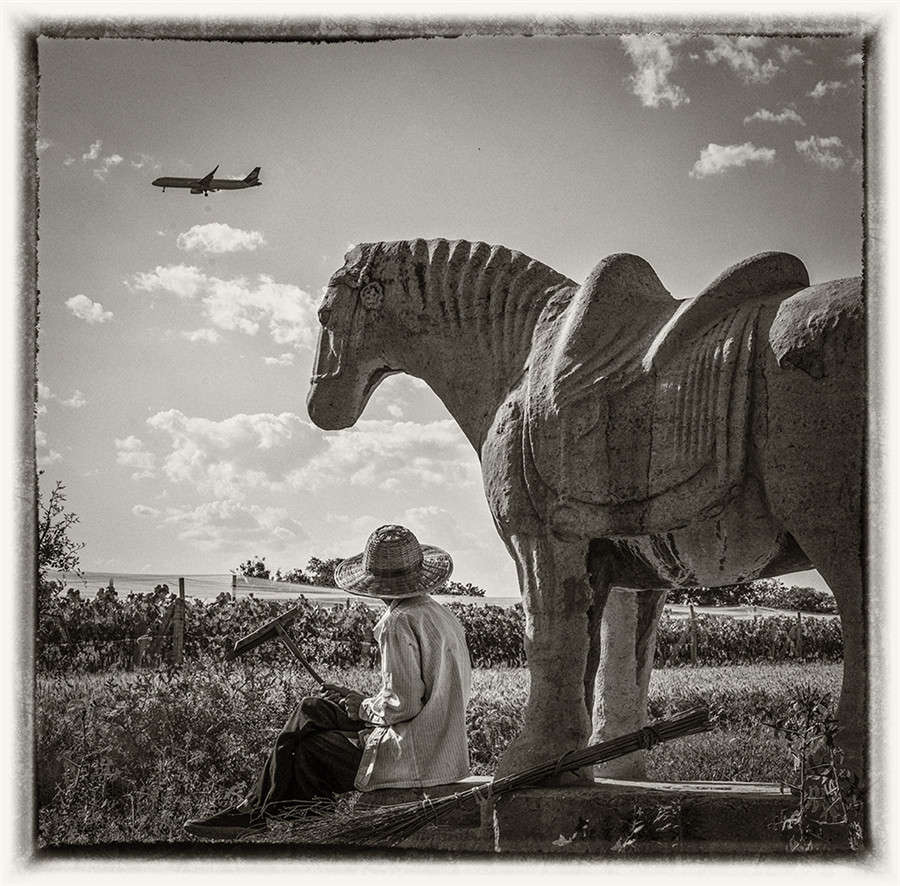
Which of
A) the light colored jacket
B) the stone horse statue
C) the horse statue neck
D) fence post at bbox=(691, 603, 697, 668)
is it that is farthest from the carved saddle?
fence post at bbox=(691, 603, 697, 668)

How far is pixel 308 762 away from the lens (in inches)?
235

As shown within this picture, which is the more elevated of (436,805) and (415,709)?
(415,709)

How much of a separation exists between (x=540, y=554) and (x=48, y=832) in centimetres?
277

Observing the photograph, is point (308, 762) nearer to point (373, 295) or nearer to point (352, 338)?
point (352, 338)

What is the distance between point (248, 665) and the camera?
33.6 feet

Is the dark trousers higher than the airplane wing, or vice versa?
the airplane wing

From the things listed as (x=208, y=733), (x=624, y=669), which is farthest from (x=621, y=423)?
(x=208, y=733)

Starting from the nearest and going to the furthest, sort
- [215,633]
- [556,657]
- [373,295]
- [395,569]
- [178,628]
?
[556,657]
[395,569]
[373,295]
[178,628]
[215,633]

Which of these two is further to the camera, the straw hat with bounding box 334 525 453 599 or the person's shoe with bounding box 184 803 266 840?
the straw hat with bounding box 334 525 453 599

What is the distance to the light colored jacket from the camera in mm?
5832

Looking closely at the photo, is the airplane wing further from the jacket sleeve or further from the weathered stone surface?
the weathered stone surface

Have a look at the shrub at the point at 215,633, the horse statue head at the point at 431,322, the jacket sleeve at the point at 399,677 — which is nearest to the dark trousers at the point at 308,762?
the jacket sleeve at the point at 399,677

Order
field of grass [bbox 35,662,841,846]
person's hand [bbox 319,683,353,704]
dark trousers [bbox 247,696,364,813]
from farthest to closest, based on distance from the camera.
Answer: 1. field of grass [bbox 35,662,841,846]
2. person's hand [bbox 319,683,353,704]
3. dark trousers [bbox 247,696,364,813]

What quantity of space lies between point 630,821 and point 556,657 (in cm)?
74
